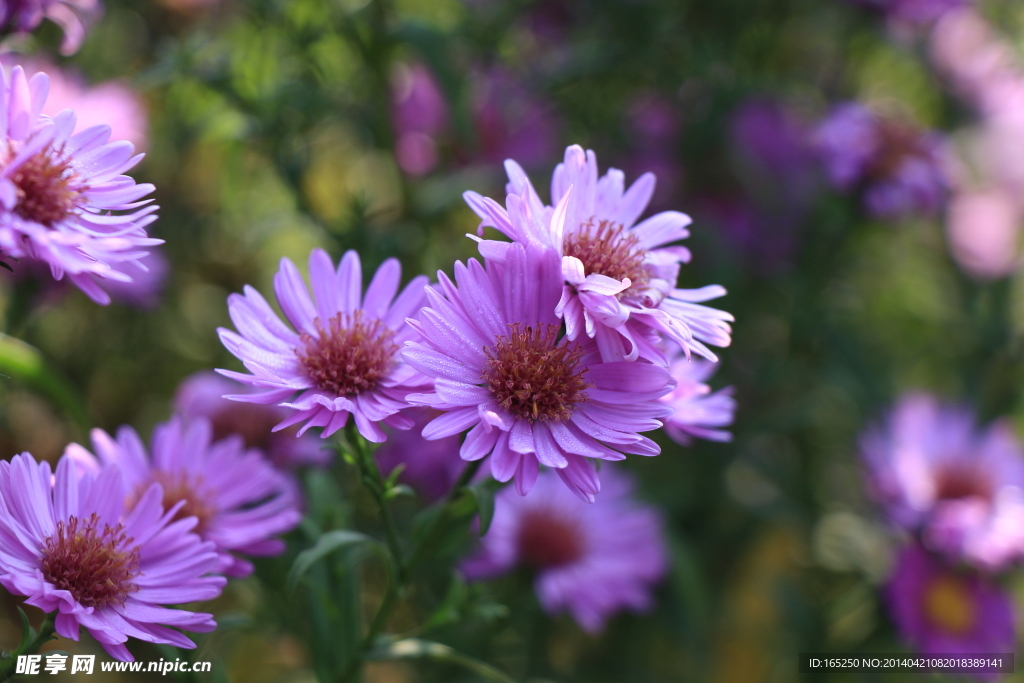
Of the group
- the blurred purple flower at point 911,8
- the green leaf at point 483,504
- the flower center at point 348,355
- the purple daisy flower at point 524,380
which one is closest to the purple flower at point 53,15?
the flower center at point 348,355

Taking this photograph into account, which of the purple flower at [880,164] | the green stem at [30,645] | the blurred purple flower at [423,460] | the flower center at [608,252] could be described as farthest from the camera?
the purple flower at [880,164]

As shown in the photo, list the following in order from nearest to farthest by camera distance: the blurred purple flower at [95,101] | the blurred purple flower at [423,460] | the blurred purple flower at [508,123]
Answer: the blurred purple flower at [423,460] < the blurred purple flower at [95,101] < the blurred purple flower at [508,123]

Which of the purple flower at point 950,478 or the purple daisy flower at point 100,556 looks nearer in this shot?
the purple daisy flower at point 100,556

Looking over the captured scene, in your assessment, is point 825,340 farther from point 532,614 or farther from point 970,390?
point 532,614

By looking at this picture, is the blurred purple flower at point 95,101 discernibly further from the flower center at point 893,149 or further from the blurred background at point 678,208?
the flower center at point 893,149

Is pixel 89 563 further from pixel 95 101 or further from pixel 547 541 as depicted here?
pixel 95 101

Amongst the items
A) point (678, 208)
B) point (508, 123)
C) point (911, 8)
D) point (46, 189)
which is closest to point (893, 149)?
point (911, 8)

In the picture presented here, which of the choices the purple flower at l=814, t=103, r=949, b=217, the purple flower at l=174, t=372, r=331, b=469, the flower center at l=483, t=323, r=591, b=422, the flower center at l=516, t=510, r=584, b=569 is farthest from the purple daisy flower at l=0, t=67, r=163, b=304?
the purple flower at l=814, t=103, r=949, b=217

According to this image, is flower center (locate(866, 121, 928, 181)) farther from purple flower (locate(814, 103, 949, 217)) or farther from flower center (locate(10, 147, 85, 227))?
flower center (locate(10, 147, 85, 227))
